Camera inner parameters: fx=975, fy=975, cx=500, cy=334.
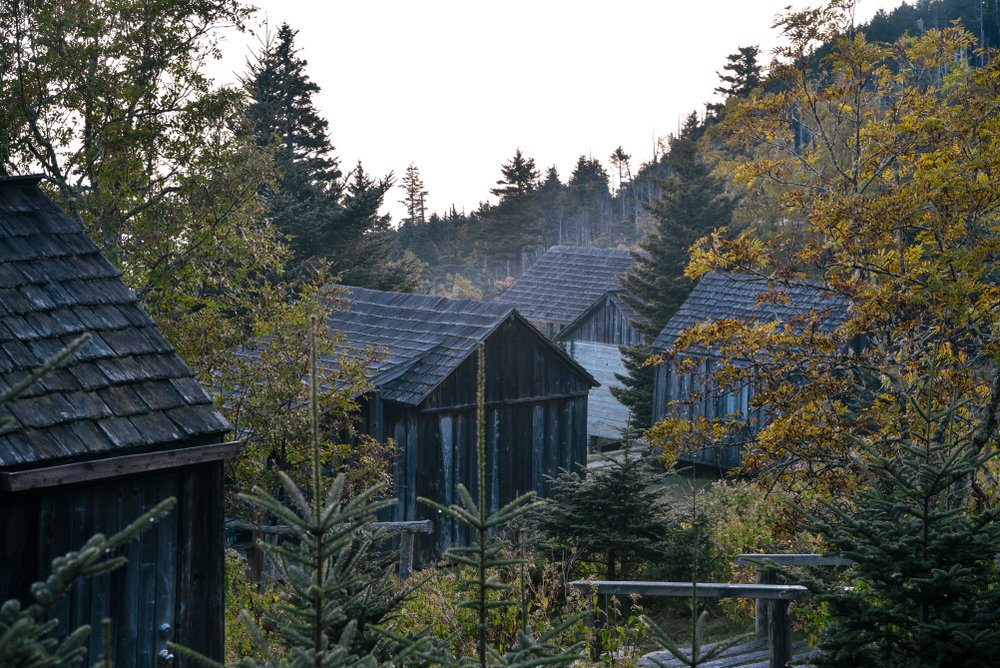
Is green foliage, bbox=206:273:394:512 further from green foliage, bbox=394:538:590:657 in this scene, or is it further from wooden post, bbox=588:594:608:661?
wooden post, bbox=588:594:608:661

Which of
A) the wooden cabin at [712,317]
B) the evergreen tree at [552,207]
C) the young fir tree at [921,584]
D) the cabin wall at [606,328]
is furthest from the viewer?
the evergreen tree at [552,207]

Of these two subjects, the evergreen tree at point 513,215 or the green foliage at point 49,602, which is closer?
the green foliage at point 49,602

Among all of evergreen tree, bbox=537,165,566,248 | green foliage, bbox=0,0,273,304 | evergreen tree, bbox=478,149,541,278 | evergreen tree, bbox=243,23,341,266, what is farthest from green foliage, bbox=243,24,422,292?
evergreen tree, bbox=537,165,566,248

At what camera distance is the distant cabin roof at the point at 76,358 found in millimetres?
6781

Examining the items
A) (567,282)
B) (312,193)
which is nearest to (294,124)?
(312,193)

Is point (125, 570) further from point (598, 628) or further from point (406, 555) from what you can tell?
point (406, 555)

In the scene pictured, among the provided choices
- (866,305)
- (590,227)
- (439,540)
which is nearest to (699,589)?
(866,305)

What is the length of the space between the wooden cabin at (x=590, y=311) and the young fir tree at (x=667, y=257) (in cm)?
88

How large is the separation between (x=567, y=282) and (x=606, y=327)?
12.6 feet

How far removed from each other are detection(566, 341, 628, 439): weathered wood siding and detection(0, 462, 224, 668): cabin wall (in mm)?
21456

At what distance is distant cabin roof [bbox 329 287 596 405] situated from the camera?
16750 millimetres

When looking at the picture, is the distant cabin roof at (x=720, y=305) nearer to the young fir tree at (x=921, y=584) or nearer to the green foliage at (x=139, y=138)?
the green foliage at (x=139, y=138)

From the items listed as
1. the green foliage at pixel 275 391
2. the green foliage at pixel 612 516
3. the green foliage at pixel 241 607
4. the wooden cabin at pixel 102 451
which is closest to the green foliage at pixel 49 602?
the wooden cabin at pixel 102 451

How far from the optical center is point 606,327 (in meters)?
31.6
